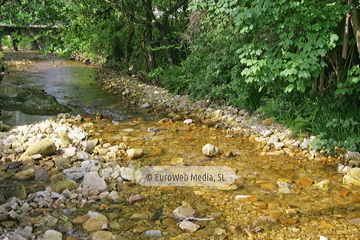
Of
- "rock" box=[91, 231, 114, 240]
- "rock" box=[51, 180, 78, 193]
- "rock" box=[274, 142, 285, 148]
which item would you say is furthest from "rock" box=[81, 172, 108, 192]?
"rock" box=[274, 142, 285, 148]

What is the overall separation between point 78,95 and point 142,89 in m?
2.30

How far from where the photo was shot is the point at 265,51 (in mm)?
6969

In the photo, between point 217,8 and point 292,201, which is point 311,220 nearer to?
point 292,201

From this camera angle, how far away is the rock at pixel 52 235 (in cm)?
349

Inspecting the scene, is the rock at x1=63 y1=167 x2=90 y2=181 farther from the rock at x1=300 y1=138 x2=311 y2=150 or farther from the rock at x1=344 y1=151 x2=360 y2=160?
the rock at x1=344 y1=151 x2=360 y2=160

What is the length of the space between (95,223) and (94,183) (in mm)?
1015

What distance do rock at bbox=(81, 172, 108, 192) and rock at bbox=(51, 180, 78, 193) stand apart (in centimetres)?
14

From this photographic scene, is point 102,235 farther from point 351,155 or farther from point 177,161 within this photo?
point 351,155

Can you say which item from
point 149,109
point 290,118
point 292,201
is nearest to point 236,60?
point 290,118

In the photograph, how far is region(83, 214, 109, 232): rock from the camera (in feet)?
12.4

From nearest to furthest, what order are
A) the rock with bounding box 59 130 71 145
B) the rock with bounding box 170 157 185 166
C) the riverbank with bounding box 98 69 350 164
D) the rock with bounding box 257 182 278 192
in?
the rock with bounding box 257 182 278 192, the rock with bounding box 170 157 185 166, the riverbank with bounding box 98 69 350 164, the rock with bounding box 59 130 71 145

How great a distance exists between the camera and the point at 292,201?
4.47 m

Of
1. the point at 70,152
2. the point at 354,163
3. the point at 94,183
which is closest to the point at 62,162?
the point at 70,152

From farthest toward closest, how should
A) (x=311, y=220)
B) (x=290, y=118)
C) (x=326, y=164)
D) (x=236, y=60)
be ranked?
(x=236, y=60), (x=290, y=118), (x=326, y=164), (x=311, y=220)
